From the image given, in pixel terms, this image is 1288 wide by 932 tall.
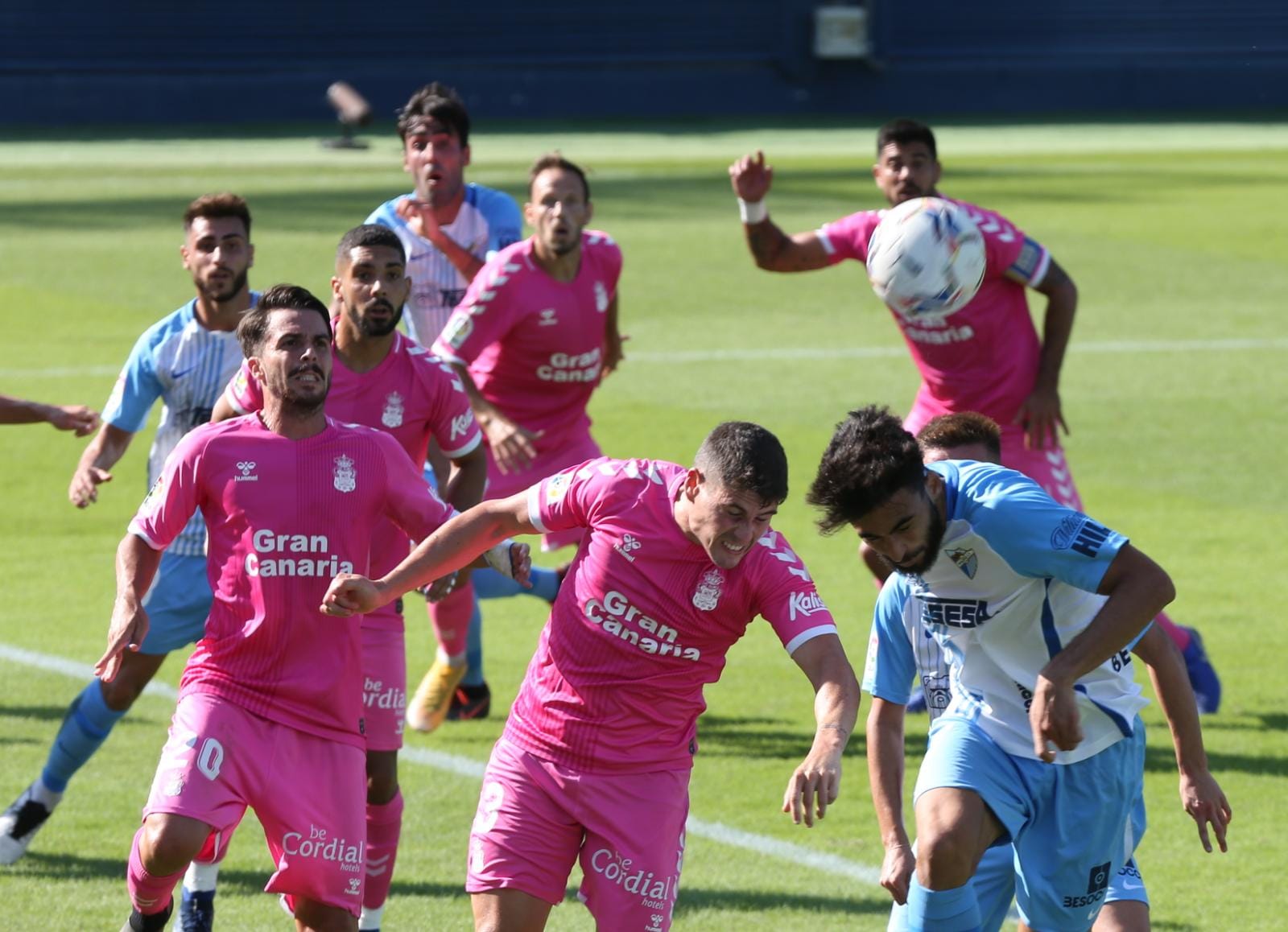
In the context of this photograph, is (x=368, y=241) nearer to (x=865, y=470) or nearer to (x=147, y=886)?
(x=147, y=886)

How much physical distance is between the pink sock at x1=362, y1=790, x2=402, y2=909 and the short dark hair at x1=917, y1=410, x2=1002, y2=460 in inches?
83.4

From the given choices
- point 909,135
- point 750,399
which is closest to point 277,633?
point 909,135

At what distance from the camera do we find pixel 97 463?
7230 mm

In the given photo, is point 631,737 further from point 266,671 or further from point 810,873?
point 810,873

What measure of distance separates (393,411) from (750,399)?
31.2 feet

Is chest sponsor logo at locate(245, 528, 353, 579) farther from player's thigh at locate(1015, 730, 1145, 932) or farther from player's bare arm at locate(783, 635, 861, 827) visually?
player's thigh at locate(1015, 730, 1145, 932)

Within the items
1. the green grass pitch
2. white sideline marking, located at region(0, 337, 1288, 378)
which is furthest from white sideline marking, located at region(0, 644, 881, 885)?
white sideline marking, located at region(0, 337, 1288, 378)

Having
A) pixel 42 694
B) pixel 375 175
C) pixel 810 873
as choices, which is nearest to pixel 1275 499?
pixel 810 873

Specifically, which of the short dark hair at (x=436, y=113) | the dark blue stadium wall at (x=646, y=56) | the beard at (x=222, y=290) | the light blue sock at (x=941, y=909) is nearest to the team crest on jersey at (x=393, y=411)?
the beard at (x=222, y=290)

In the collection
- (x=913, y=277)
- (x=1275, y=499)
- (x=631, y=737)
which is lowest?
(x=1275, y=499)

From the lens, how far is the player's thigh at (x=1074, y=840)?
5320mm

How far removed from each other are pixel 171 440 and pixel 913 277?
116 inches

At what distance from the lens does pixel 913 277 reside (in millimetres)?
7625

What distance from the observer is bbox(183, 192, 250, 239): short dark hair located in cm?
721
